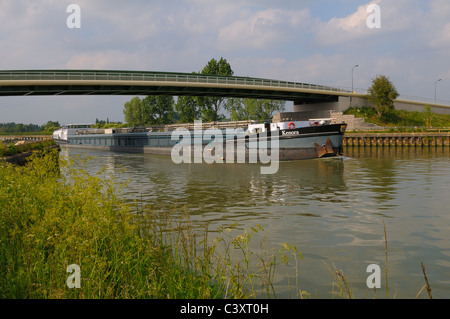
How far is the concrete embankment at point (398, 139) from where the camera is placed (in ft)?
177

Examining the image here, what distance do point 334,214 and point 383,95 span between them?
227 feet

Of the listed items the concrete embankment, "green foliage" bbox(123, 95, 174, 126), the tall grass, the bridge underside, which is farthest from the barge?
"green foliage" bbox(123, 95, 174, 126)

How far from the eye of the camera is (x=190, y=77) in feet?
201

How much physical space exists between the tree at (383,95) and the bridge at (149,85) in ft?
14.3

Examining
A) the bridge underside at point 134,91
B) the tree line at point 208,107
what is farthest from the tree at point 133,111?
the bridge underside at point 134,91

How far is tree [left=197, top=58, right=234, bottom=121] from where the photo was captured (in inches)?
4003

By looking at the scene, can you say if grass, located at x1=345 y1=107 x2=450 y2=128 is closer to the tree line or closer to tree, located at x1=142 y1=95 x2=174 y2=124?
the tree line

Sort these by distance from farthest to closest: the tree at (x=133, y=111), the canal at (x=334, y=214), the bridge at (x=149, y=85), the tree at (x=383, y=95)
Result: the tree at (x=133, y=111) < the tree at (x=383, y=95) < the bridge at (x=149, y=85) < the canal at (x=334, y=214)

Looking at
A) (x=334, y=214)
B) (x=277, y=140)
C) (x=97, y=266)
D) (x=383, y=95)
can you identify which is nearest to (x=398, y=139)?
(x=383, y=95)

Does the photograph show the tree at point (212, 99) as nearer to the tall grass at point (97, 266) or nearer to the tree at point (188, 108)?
the tree at point (188, 108)

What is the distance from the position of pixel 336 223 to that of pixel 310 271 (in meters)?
4.62

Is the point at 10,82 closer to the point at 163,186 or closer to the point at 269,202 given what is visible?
the point at 163,186
